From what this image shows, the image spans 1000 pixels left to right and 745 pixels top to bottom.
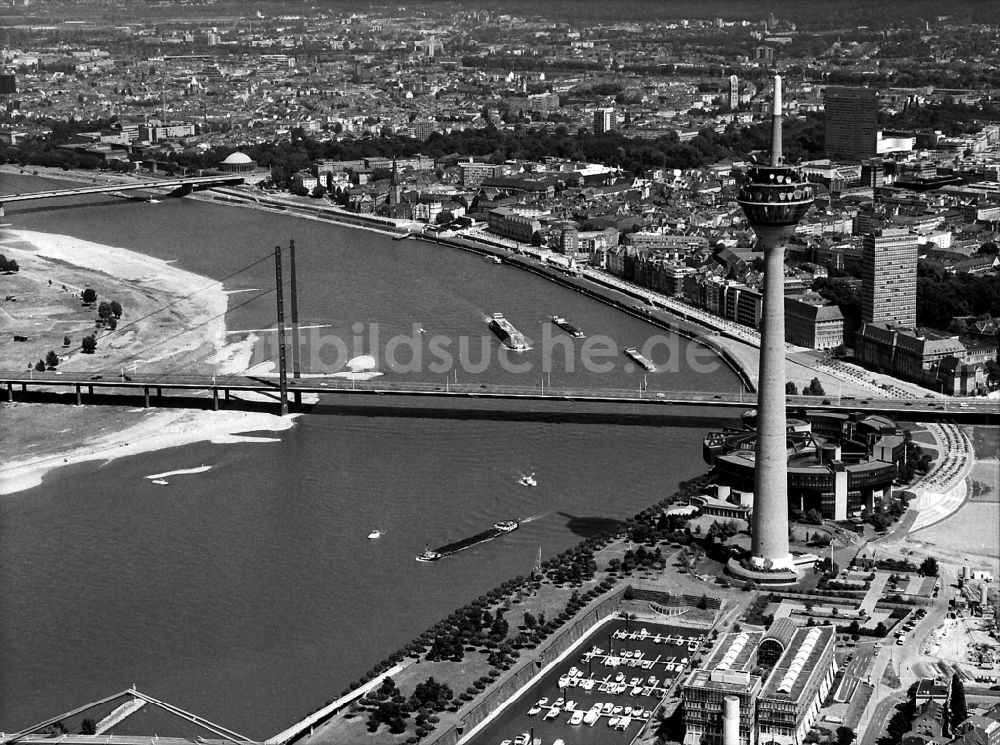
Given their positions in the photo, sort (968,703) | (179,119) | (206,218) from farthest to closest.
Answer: (179,119), (206,218), (968,703)

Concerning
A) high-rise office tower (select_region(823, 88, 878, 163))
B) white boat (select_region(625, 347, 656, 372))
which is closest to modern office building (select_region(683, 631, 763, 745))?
white boat (select_region(625, 347, 656, 372))

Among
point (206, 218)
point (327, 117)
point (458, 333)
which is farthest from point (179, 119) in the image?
point (458, 333)

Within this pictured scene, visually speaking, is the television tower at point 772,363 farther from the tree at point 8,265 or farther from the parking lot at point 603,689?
the tree at point 8,265

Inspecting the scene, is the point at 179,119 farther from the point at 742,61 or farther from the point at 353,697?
the point at 353,697

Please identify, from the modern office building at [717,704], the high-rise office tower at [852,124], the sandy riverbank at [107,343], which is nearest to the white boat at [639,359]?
the sandy riverbank at [107,343]

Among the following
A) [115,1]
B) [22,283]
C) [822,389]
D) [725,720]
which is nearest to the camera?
[725,720]

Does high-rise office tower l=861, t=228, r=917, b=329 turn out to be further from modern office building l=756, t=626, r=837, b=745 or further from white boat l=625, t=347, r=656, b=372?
modern office building l=756, t=626, r=837, b=745
